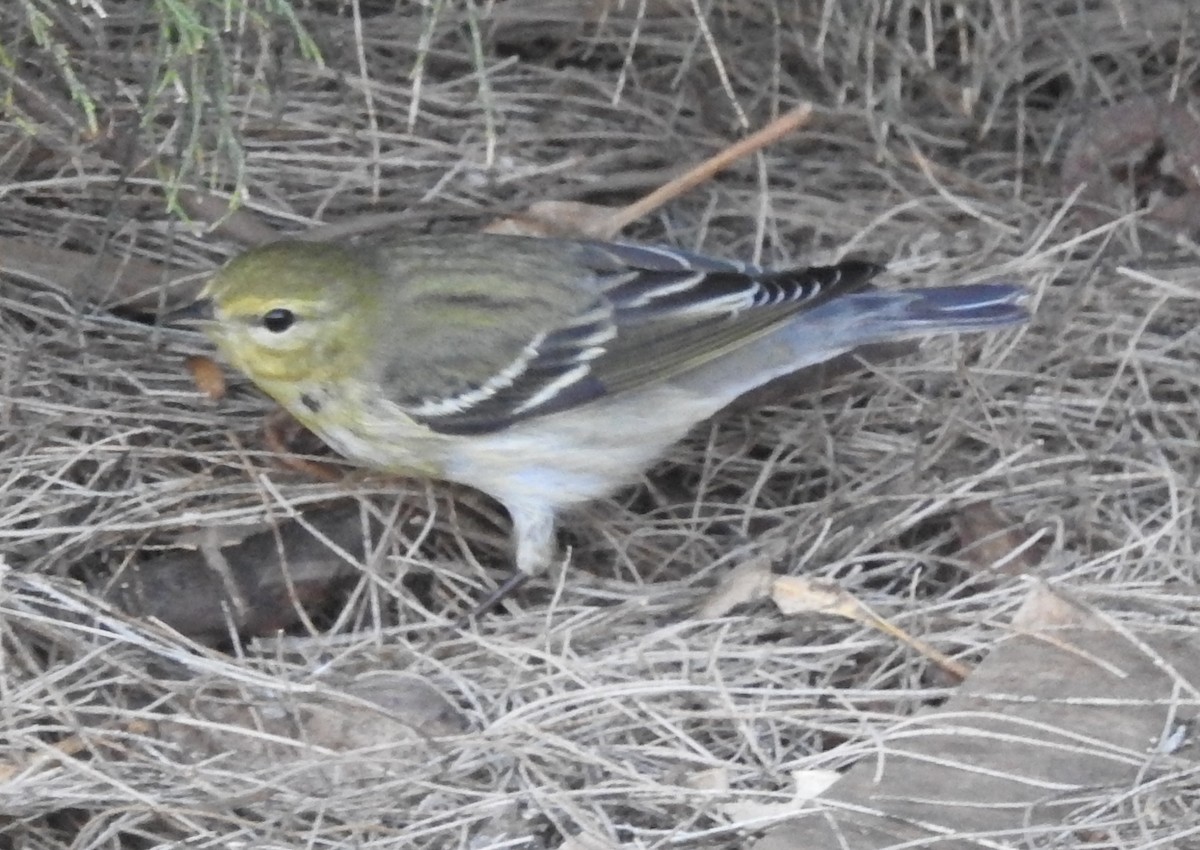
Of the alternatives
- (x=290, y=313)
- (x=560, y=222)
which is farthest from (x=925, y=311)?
(x=290, y=313)

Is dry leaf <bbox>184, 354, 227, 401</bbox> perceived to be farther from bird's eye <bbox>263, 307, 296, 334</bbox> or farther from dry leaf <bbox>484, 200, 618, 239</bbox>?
dry leaf <bbox>484, 200, 618, 239</bbox>

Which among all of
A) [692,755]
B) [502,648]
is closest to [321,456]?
[502,648]

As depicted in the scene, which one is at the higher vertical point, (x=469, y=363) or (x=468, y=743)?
(x=469, y=363)

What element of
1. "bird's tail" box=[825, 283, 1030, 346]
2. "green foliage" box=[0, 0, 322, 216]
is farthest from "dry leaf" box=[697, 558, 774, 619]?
"green foliage" box=[0, 0, 322, 216]

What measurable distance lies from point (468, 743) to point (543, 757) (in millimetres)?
137

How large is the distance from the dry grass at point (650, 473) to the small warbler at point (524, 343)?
0.62 ft

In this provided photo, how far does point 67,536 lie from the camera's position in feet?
11.1

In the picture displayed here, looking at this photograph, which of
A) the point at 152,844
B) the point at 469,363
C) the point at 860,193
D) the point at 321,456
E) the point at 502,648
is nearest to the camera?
the point at 152,844

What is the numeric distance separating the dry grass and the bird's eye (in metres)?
0.32

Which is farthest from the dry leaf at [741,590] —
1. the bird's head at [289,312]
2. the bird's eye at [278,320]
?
the bird's eye at [278,320]

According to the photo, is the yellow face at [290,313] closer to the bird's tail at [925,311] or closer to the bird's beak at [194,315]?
the bird's beak at [194,315]

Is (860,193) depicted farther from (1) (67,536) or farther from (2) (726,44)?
(1) (67,536)

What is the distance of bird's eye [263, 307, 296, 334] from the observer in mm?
3445

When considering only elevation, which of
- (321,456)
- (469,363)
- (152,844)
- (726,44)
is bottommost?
(152,844)
